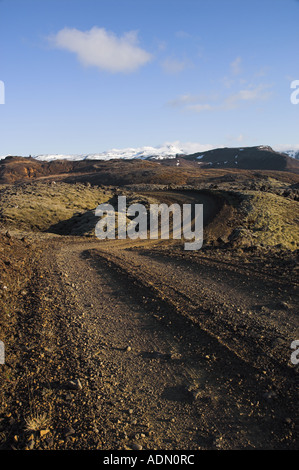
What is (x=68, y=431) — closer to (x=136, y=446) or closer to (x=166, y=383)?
(x=136, y=446)

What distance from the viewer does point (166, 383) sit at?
4953 mm

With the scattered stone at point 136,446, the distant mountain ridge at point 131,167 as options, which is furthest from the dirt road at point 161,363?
the distant mountain ridge at point 131,167

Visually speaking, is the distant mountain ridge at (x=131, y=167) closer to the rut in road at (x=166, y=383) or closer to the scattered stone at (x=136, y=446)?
the rut in road at (x=166, y=383)

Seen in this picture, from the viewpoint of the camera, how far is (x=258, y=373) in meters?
5.02

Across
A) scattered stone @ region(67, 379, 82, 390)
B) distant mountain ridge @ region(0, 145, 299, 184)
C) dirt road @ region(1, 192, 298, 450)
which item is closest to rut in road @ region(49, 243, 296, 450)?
dirt road @ region(1, 192, 298, 450)

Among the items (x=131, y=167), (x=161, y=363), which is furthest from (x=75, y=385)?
(x=131, y=167)

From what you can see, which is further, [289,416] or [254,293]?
[254,293]

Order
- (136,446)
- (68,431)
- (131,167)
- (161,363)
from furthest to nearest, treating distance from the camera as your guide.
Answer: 1. (131,167)
2. (161,363)
3. (68,431)
4. (136,446)

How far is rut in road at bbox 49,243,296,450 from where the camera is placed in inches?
155

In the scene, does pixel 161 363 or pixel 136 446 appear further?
pixel 161 363

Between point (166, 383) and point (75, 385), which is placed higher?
point (75, 385)
